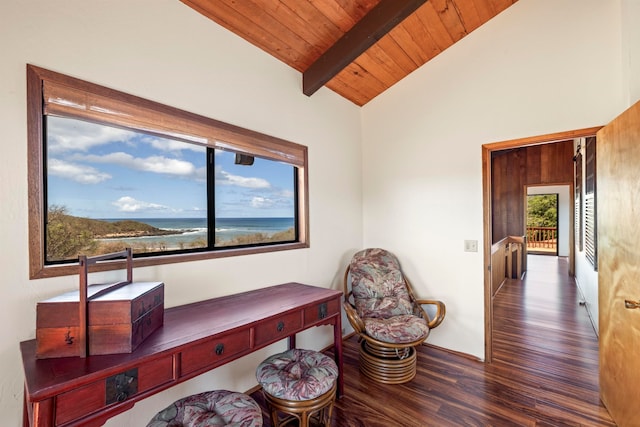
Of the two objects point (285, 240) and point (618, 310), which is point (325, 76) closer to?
point (285, 240)

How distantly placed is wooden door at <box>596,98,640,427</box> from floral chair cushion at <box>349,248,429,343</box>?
1172 millimetres

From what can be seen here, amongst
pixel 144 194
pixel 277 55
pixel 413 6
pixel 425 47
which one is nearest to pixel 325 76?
pixel 277 55

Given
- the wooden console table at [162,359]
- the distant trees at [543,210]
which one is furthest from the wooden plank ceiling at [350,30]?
the distant trees at [543,210]

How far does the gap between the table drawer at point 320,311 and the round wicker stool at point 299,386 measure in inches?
9.5

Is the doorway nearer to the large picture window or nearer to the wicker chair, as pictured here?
the wicker chair

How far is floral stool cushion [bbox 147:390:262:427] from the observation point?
1.28 meters

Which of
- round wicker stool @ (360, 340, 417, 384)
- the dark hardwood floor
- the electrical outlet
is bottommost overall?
the dark hardwood floor

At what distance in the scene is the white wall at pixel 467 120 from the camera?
2230 millimetres

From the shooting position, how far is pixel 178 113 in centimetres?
180

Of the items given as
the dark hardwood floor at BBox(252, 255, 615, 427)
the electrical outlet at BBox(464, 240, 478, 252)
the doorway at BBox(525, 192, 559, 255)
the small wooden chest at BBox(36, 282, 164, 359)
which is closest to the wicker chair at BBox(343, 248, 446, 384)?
the dark hardwood floor at BBox(252, 255, 615, 427)

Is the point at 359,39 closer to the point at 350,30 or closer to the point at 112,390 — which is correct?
the point at 350,30

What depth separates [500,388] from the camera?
2252 millimetres

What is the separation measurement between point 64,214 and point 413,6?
2.46 m

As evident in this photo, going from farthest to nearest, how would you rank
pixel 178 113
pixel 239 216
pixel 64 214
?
pixel 239 216 → pixel 178 113 → pixel 64 214
